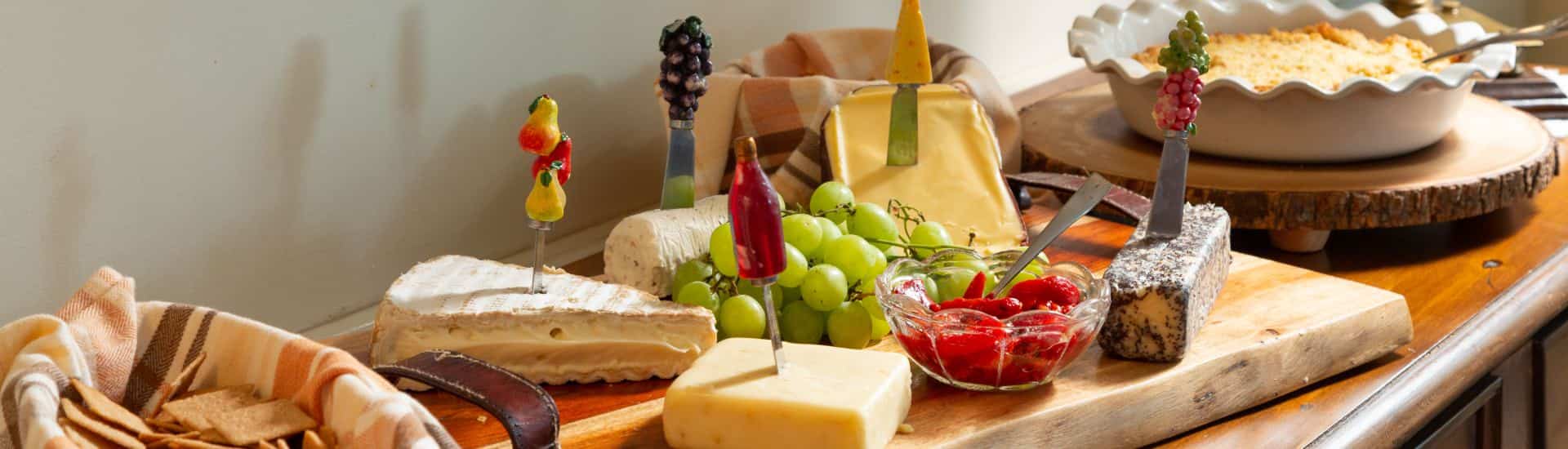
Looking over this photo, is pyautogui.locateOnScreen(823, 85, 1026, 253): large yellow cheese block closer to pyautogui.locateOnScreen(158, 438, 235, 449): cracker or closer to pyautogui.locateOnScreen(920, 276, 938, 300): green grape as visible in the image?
pyautogui.locateOnScreen(920, 276, 938, 300): green grape

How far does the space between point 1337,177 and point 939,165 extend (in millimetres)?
424

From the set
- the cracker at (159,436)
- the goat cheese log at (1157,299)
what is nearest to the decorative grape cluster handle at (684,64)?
the goat cheese log at (1157,299)

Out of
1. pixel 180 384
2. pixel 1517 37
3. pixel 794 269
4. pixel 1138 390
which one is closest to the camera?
pixel 180 384

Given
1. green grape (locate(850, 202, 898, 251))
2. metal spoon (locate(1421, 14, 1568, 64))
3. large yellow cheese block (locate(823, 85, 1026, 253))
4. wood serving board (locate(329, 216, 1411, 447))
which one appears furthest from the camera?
metal spoon (locate(1421, 14, 1568, 64))

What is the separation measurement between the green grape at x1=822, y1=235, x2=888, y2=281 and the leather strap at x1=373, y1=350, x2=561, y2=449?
0.96 ft

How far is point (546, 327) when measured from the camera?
91cm

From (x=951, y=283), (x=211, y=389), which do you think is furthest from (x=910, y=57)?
(x=211, y=389)

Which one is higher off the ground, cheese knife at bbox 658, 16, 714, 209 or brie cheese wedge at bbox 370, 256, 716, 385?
cheese knife at bbox 658, 16, 714, 209

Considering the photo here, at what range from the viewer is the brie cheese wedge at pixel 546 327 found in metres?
0.90

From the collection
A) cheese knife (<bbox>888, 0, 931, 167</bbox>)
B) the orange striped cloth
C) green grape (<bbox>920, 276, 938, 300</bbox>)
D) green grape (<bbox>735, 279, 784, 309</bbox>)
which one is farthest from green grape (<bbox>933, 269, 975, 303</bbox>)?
the orange striped cloth

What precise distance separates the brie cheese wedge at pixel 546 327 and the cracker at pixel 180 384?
0.44 feet

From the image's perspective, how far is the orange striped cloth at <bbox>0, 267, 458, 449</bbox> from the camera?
26.8 inches

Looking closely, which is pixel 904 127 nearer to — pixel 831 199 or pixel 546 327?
pixel 831 199

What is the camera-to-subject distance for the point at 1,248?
92 cm
